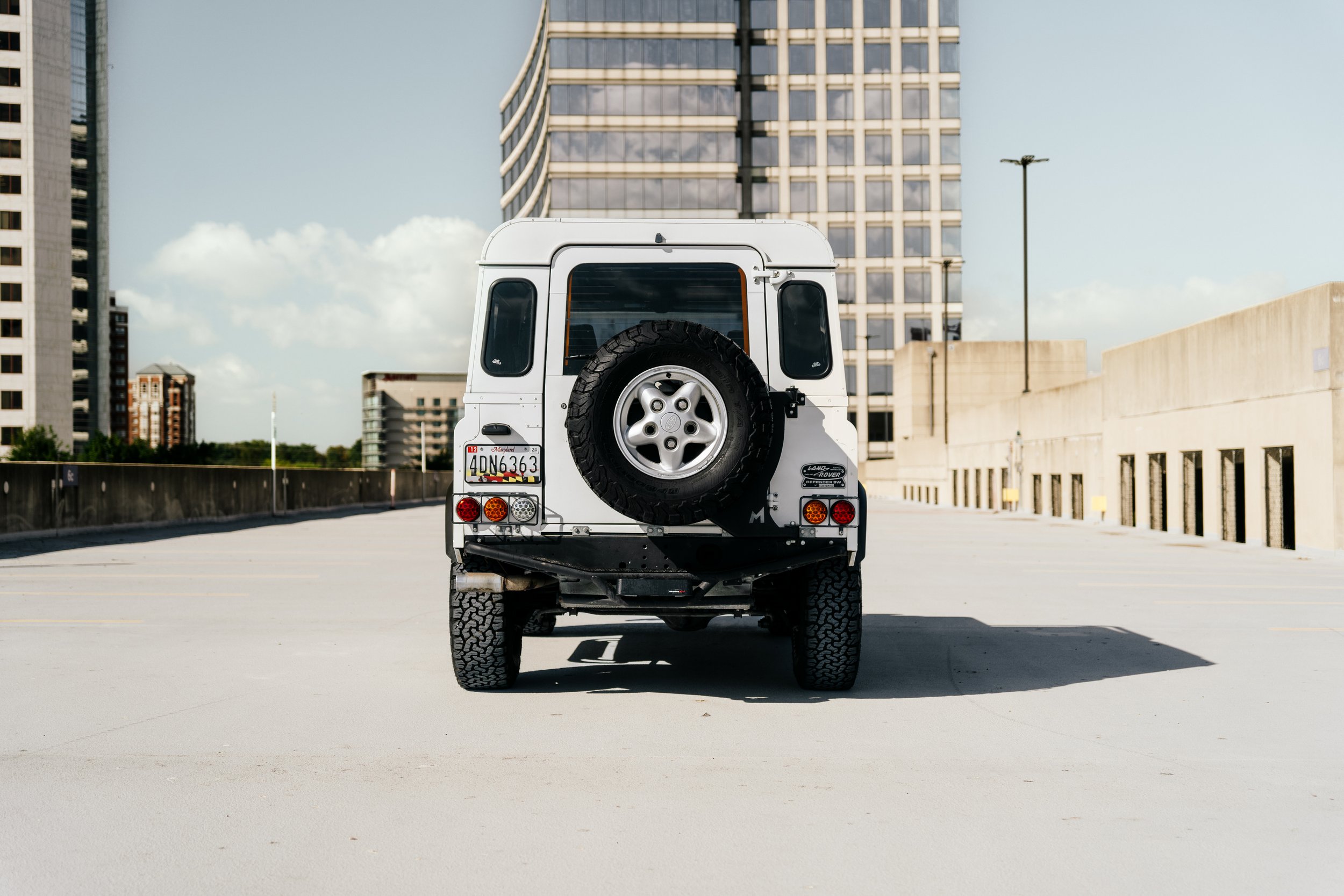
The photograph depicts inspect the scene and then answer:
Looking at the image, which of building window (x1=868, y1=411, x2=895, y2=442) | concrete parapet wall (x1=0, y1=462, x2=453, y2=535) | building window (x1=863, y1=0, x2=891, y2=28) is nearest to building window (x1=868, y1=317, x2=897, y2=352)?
building window (x1=868, y1=411, x2=895, y2=442)

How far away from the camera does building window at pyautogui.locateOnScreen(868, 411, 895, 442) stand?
11412 cm

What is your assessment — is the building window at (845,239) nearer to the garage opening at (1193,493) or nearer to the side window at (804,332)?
the garage opening at (1193,493)

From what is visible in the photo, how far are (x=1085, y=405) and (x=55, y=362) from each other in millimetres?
113001

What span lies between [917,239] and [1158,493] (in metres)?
81.7

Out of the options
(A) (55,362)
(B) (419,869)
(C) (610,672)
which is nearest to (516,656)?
(C) (610,672)

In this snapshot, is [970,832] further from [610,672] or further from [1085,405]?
[1085,405]

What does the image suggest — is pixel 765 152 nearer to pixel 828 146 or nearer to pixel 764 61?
pixel 828 146

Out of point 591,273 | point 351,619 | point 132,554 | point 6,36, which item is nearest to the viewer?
point 591,273

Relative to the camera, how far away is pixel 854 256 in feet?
371

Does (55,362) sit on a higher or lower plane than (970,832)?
higher

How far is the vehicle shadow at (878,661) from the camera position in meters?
8.69

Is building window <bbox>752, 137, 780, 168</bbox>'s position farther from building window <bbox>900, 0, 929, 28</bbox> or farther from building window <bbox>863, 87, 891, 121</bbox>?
building window <bbox>900, 0, 929, 28</bbox>

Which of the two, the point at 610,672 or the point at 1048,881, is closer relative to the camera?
the point at 1048,881

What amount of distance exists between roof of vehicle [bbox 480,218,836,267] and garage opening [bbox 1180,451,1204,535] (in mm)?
25306
